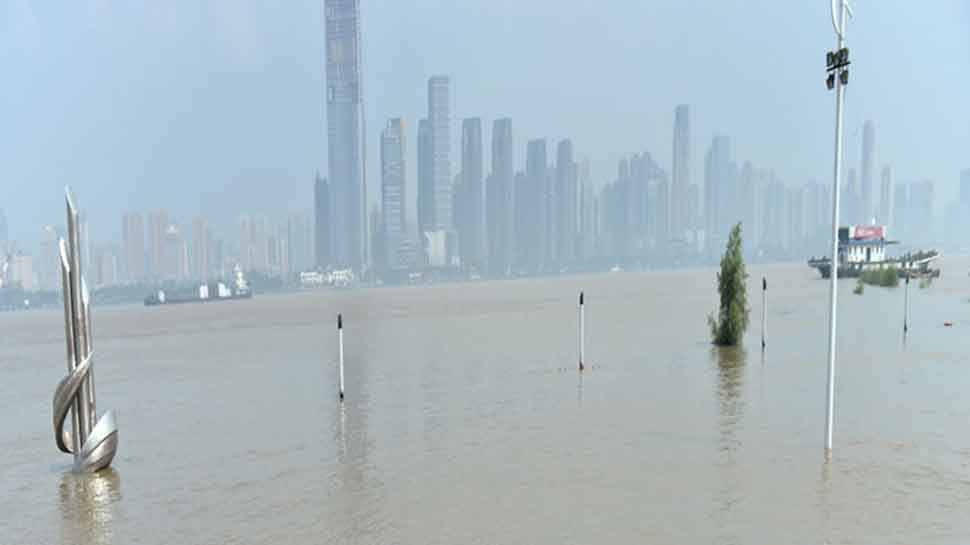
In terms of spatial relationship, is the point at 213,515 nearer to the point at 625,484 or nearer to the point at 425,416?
the point at 625,484

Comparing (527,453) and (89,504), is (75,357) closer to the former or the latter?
(89,504)

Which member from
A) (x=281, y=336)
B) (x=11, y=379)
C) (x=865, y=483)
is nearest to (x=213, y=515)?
(x=865, y=483)

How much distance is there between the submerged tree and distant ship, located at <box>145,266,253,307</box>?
446 ft

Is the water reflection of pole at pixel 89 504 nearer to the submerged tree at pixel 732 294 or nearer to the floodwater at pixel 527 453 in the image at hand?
the floodwater at pixel 527 453

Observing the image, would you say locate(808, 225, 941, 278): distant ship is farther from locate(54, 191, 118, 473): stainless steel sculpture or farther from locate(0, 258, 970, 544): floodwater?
locate(54, 191, 118, 473): stainless steel sculpture

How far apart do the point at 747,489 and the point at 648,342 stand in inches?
854

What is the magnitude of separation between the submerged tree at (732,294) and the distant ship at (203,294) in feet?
446

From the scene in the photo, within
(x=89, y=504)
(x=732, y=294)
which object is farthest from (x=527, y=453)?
(x=732, y=294)

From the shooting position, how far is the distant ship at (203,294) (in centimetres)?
14262

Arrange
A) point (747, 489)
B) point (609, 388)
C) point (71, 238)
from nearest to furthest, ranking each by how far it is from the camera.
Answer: point (747, 489), point (71, 238), point (609, 388)

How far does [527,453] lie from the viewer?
12562 mm

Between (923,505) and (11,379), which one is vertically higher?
(923,505)

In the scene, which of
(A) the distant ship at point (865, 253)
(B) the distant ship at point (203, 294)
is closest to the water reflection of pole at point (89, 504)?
(A) the distant ship at point (865, 253)

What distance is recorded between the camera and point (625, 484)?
10.4 m
